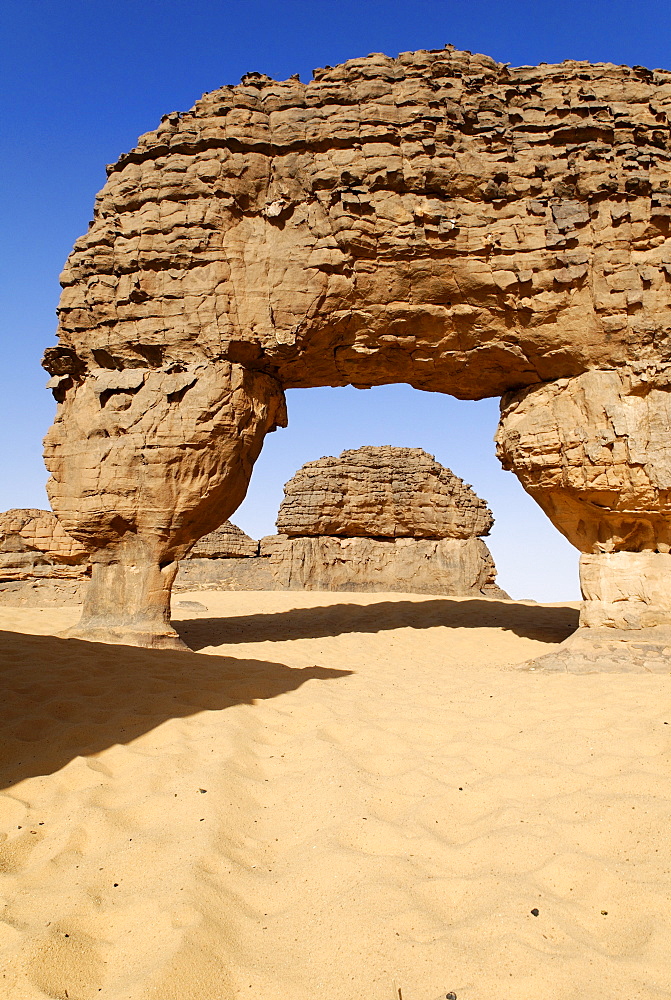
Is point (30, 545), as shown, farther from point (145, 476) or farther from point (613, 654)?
point (613, 654)

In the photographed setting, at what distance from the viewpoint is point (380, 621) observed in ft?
32.6

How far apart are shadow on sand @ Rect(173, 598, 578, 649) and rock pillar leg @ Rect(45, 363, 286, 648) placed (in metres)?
1.12

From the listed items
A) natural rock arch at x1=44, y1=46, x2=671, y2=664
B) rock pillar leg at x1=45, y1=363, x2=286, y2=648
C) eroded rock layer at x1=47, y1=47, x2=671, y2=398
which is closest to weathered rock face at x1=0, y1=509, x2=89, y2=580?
rock pillar leg at x1=45, y1=363, x2=286, y2=648

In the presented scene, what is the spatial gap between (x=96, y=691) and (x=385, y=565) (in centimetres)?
1449

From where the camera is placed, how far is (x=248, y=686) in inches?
165

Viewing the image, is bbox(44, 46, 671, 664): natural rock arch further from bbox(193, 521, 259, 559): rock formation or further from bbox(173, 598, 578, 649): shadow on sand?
bbox(193, 521, 259, 559): rock formation

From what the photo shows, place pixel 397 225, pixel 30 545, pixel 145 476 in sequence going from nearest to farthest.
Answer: pixel 397 225
pixel 145 476
pixel 30 545

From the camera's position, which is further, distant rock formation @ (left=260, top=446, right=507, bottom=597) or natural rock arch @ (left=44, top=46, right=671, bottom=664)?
distant rock formation @ (left=260, top=446, right=507, bottom=597)

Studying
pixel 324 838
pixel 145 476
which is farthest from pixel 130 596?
pixel 324 838

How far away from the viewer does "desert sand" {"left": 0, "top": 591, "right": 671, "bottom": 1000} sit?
1.57 meters

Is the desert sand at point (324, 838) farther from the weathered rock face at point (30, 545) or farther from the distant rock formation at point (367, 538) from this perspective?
the distant rock formation at point (367, 538)

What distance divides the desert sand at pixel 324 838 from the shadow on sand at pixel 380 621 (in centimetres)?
404

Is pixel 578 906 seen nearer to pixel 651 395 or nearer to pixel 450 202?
pixel 651 395

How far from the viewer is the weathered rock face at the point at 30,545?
44.2 feet
